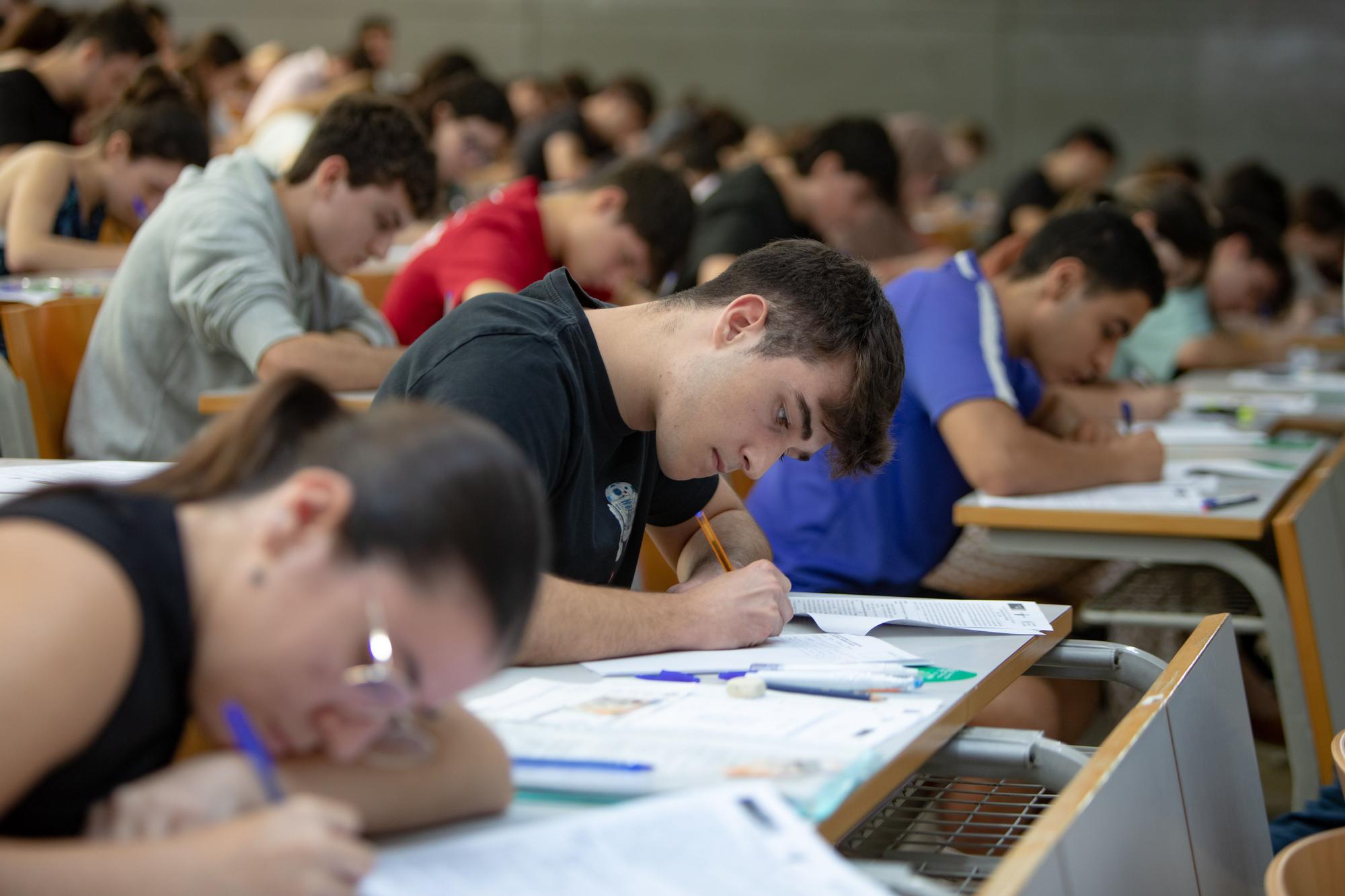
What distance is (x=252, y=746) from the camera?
0.81 metres

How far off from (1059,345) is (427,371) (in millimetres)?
1625

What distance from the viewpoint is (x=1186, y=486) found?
2633 mm

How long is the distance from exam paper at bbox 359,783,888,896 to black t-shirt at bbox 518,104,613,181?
560 cm

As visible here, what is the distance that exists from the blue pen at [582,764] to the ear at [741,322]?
23.9 inches

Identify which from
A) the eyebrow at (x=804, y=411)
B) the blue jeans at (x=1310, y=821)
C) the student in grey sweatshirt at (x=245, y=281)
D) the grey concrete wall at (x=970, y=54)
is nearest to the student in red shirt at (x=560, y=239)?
the student in grey sweatshirt at (x=245, y=281)

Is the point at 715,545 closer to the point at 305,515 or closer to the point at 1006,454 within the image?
the point at 1006,454

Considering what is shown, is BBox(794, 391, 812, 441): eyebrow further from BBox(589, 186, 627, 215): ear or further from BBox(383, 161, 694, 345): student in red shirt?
BBox(589, 186, 627, 215): ear

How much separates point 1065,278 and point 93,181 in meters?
2.71

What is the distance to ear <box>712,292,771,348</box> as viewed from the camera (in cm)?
153

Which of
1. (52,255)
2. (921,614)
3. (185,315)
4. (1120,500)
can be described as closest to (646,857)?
(921,614)

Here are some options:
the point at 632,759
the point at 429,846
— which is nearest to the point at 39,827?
the point at 429,846

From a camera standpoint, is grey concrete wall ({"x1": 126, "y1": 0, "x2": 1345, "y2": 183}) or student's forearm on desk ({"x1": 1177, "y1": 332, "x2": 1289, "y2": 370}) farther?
grey concrete wall ({"x1": 126, "y1": 0, "x2": 1345, "y2": 183})

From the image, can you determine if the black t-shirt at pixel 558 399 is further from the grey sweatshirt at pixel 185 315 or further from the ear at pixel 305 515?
the grey sweatshirt at pixel 185 315

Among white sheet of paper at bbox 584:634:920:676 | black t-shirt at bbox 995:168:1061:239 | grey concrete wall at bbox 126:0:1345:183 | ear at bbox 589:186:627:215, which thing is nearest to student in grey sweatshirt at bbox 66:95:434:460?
ear at bbox 589:186:627:215
